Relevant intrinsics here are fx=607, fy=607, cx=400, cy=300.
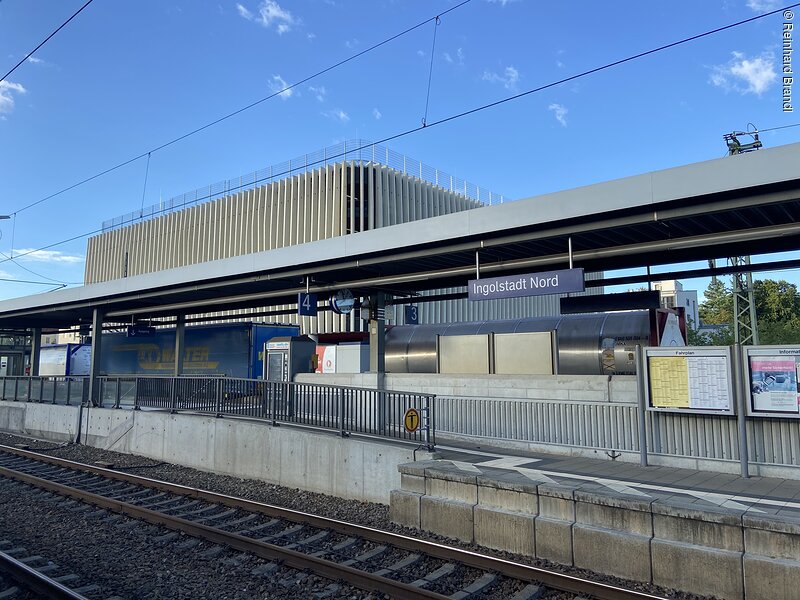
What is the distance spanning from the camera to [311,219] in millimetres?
47562

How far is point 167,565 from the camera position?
741 centimetres

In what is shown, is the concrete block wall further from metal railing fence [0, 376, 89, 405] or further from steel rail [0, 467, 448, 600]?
metal railing fence [0, 376, 89, 405]

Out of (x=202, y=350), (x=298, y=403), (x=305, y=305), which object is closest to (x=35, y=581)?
(x=298, y=403)

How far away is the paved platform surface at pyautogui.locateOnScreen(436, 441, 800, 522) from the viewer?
692cm

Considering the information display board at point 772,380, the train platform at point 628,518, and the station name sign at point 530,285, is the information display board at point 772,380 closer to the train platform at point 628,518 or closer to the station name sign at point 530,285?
the train platform at point 628,518

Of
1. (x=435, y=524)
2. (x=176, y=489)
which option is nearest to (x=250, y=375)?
(x=176, y=489)

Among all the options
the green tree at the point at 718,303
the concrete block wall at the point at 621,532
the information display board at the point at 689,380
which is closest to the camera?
the concrete block wall at the point at 621,532

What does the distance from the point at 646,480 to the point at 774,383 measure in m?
2.17

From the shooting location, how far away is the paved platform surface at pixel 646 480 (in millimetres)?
6922

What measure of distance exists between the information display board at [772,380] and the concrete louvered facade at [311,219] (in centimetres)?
3720

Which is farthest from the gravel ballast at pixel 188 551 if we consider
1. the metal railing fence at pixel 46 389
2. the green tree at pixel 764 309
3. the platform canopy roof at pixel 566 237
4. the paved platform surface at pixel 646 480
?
the green tree at pixel 764 309

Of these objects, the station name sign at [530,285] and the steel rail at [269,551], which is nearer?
the steel rail at [269,551]

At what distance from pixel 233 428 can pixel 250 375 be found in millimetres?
13905

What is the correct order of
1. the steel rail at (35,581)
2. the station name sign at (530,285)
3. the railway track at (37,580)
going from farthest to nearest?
the station name sign at (530,285) < the railway track at (37,580) < the steel rail at (35,581)
